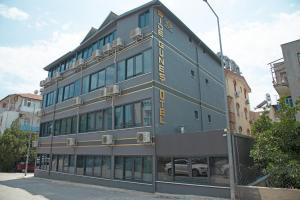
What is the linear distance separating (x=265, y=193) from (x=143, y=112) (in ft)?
30.3

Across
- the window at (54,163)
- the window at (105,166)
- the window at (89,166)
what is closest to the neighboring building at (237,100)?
the window at (105,166)

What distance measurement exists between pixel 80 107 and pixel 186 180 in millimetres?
14185

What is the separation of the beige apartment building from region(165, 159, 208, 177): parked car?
16081mm

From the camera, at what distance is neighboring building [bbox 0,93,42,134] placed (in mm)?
48375

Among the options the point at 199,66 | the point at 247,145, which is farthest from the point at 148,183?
the point at 199,66

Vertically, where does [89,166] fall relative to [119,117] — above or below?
below

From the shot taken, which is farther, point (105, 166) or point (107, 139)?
point (105, 166)

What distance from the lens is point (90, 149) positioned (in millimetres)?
21281

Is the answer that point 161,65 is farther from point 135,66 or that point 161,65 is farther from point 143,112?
point 143,112

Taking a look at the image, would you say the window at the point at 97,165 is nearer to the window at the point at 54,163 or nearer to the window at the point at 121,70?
the window at the point at 121,70

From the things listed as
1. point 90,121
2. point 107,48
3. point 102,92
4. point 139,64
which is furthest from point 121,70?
point 90,121

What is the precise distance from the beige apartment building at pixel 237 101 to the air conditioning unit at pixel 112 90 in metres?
16.6

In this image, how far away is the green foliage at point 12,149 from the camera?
33969 millimetres

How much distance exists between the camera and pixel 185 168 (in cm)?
1445
